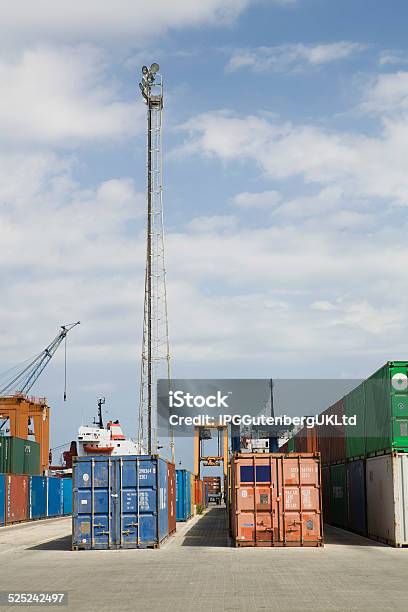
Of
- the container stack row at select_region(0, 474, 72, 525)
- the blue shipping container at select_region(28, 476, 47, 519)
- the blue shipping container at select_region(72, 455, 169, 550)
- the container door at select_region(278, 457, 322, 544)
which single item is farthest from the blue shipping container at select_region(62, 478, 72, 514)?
the container door at select_region(278, 457, 322, 544)

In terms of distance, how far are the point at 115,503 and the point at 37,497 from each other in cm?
2977

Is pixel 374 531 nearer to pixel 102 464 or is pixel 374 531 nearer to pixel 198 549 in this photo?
pixel 198 549

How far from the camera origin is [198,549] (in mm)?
27797

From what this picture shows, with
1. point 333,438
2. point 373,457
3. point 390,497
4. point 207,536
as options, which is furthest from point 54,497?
point 390,497

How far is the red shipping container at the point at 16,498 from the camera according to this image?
47281mm

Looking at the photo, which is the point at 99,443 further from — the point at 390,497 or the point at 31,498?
the point at 390,497

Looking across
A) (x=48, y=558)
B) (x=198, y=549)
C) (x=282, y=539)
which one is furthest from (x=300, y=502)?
(x=48, y=558)

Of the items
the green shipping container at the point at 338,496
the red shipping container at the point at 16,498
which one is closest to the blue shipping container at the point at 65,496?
the red shipping container at the point at 16,498

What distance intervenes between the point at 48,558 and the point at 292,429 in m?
54.6

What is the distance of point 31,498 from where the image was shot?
175 ft

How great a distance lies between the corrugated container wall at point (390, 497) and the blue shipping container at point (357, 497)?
1.66 metres

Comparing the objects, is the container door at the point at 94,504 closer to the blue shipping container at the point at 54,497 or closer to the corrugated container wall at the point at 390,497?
the corrugated container wall at the point at 390,497

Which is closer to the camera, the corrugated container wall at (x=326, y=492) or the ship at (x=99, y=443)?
the corrugated container wall at (x=326, y=492)

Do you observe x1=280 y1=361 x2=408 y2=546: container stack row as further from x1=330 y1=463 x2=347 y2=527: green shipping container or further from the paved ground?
the paved ground
